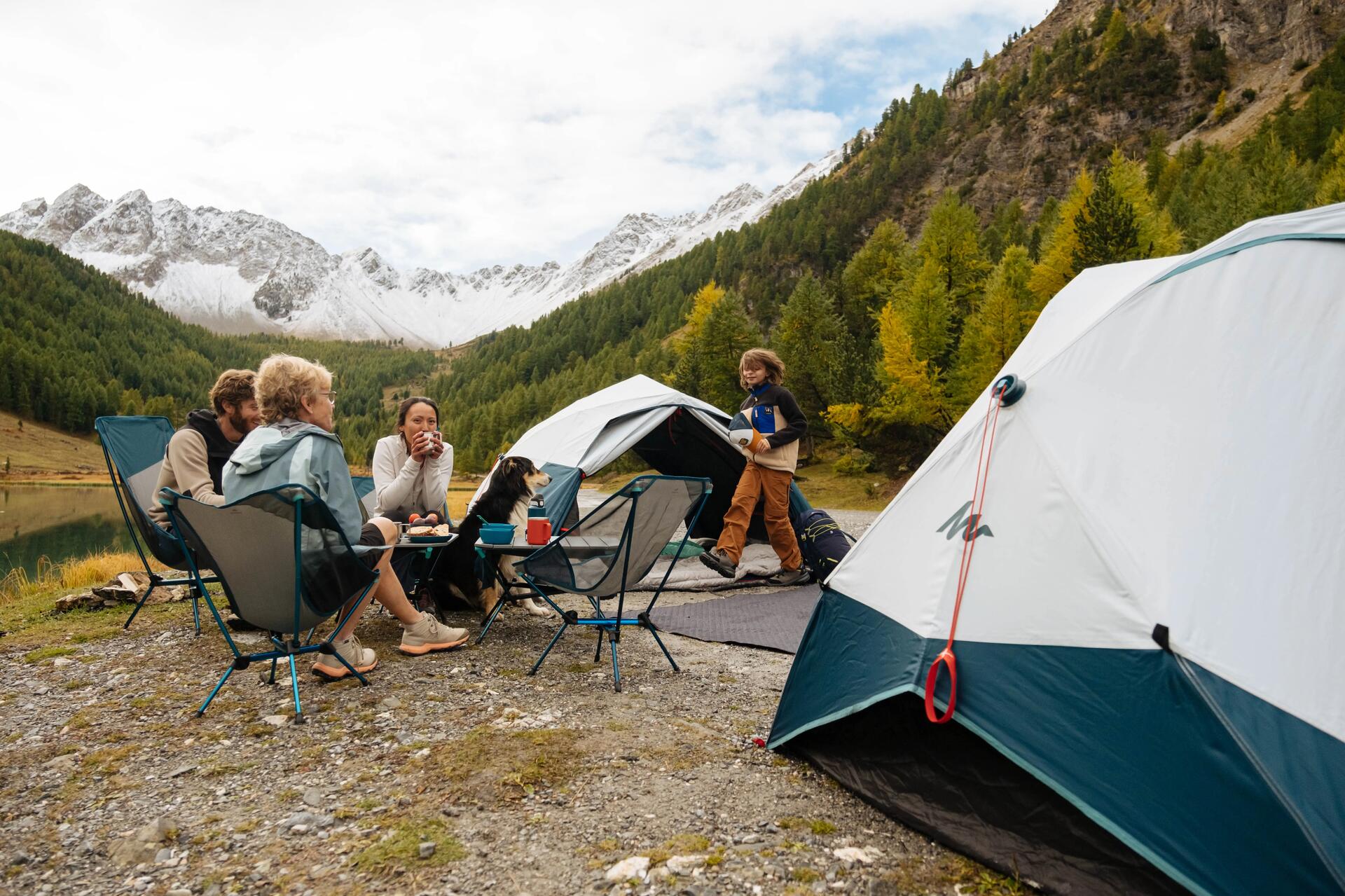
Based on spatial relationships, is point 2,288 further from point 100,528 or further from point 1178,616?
point 1178,616

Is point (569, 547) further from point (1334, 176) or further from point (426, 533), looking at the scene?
point (1334, 176)

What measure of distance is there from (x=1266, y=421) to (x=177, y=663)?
5.34 metres

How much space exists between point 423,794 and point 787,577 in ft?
17.2

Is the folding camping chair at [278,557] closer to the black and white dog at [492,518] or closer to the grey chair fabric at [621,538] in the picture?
the grey chair fabric at [621,538]

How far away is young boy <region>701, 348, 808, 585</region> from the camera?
23.5 feet

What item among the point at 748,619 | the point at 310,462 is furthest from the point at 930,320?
the point at 310,462

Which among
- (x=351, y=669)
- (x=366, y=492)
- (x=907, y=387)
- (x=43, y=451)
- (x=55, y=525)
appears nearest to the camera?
(x=351, y=669)

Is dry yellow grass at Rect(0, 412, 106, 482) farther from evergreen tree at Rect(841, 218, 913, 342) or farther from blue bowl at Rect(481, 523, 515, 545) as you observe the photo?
blue bowl at Rect(481, 523, 515, 545)

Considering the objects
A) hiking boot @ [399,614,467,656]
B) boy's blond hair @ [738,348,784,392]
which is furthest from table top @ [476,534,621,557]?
boy's blond hair @ [738,348,784,392]

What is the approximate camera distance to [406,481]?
5.14 metres

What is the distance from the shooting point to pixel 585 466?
7.21 m

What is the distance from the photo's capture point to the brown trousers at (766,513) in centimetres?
726

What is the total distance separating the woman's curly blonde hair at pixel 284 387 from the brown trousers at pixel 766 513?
4297 mm

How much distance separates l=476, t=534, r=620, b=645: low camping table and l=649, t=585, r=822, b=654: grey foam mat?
1.20m
